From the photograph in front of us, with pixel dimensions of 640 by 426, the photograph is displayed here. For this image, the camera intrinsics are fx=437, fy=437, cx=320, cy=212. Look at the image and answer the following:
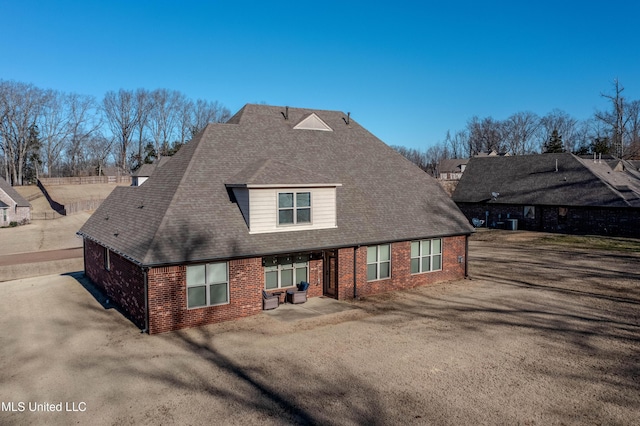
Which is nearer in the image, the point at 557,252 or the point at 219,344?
the point at 219,344

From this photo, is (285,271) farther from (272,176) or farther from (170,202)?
(170,202)

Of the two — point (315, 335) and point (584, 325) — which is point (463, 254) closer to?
point (584, 325)

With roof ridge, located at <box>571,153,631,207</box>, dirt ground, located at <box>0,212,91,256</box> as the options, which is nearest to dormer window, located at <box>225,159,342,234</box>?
dirt ground, located at <box>0,212,91,256</box>

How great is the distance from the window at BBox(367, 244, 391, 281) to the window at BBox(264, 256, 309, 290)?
2.65m

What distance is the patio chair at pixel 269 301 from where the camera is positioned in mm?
15742

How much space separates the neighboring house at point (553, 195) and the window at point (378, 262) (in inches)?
1006

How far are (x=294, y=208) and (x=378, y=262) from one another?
447 centimetres

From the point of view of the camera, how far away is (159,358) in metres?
11.8

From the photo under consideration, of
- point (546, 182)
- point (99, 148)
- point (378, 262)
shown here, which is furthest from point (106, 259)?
point (99, 148)

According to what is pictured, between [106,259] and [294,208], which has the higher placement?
[294,208]

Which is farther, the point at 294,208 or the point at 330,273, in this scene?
the point at 330,273

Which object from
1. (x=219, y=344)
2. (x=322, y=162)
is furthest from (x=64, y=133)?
(x=219, y=344)

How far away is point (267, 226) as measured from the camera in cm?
1603

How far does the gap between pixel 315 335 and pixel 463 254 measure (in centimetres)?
1069
